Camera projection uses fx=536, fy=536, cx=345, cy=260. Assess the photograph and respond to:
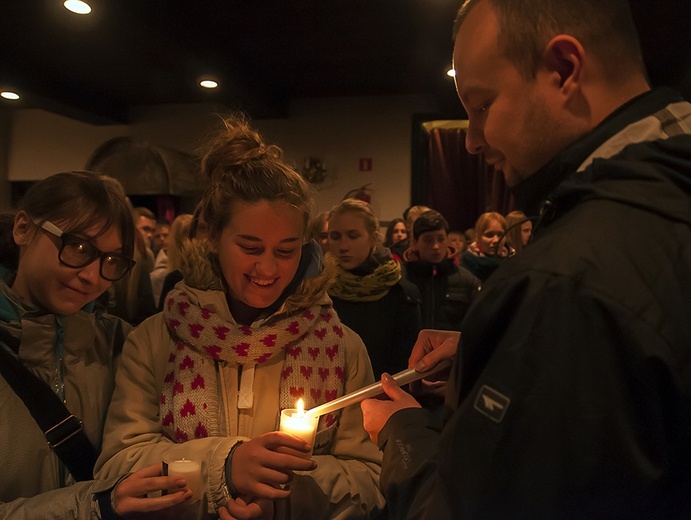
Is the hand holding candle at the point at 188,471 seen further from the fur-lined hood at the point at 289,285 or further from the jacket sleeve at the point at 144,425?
the fur-lined hood at the point at 289,285

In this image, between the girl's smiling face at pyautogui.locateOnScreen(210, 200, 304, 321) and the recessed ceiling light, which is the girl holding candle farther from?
the recessed ceiling light

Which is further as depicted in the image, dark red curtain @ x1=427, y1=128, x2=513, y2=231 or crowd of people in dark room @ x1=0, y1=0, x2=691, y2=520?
dark red curtain @ x1=427, y1=128, x2=513, y2=231

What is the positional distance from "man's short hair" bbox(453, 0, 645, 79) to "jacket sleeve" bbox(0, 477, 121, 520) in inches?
49.6

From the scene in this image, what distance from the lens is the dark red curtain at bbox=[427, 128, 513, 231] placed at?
6.91 metres

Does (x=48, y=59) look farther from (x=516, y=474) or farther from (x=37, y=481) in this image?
(x=516, y=474)

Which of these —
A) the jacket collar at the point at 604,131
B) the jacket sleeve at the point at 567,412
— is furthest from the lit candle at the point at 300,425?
the jacket collar at the point at 604,131

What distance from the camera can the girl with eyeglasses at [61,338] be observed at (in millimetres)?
1259

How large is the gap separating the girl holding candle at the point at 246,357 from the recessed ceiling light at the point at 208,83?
4311 mm

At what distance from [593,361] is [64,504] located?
3.94 ft

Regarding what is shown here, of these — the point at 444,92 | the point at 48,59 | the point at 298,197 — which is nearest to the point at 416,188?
the point at 444,92

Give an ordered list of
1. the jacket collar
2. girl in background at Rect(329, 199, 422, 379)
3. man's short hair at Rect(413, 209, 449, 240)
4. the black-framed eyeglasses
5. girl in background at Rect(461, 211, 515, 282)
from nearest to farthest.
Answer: the jacket collar, the black-framed eyeglasses, girl in background at Rect(329, 199, 422, 379), man's short hair at Rect(413, 209, 449, 240), girl in background at Rect(461, 211, 515, 282)

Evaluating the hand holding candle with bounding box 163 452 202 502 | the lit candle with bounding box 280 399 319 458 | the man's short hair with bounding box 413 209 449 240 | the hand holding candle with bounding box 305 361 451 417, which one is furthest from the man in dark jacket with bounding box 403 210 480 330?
the hand holding candle with bounding box 163 452 202 502

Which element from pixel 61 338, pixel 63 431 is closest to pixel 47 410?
pixel 63 431

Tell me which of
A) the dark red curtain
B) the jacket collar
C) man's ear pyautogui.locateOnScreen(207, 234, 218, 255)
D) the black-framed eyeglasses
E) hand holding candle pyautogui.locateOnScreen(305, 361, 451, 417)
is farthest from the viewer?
the dark red curtain
